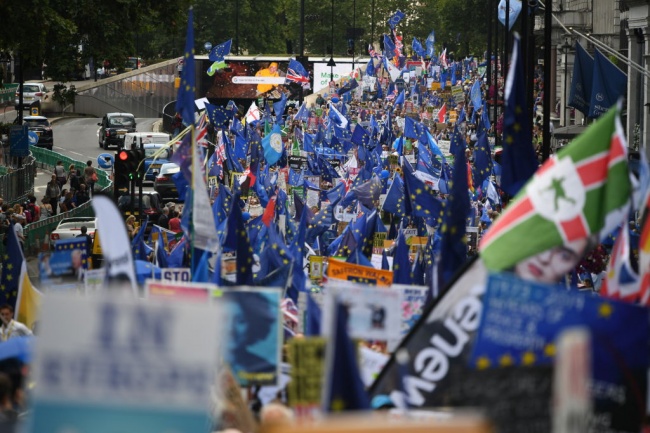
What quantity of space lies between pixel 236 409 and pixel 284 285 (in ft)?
24.2

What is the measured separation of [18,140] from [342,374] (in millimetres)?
32219

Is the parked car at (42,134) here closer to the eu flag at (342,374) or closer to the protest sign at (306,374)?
the protest sign at (306,374)

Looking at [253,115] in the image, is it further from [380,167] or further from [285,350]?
[285,350]

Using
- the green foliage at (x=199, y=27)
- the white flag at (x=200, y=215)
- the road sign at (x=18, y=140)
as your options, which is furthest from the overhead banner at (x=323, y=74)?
the white flag at (x=200, y=215)

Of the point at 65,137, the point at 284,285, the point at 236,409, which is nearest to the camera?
the point at 236,409

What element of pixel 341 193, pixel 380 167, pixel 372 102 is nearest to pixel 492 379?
pixel 341 193

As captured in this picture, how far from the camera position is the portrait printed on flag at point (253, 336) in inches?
357

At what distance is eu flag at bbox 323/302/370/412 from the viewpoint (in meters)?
6.67

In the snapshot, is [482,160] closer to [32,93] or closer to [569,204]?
[569,204]

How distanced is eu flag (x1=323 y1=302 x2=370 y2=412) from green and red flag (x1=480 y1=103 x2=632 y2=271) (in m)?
2.03

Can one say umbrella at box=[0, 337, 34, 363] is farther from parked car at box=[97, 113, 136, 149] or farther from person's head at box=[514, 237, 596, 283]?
parked car at box=[97, 113, 136, 149]

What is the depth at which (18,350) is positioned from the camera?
35.0ft

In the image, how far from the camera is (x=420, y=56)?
84812mm

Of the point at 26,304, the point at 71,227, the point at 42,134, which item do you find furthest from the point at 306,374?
the point at 42,134
